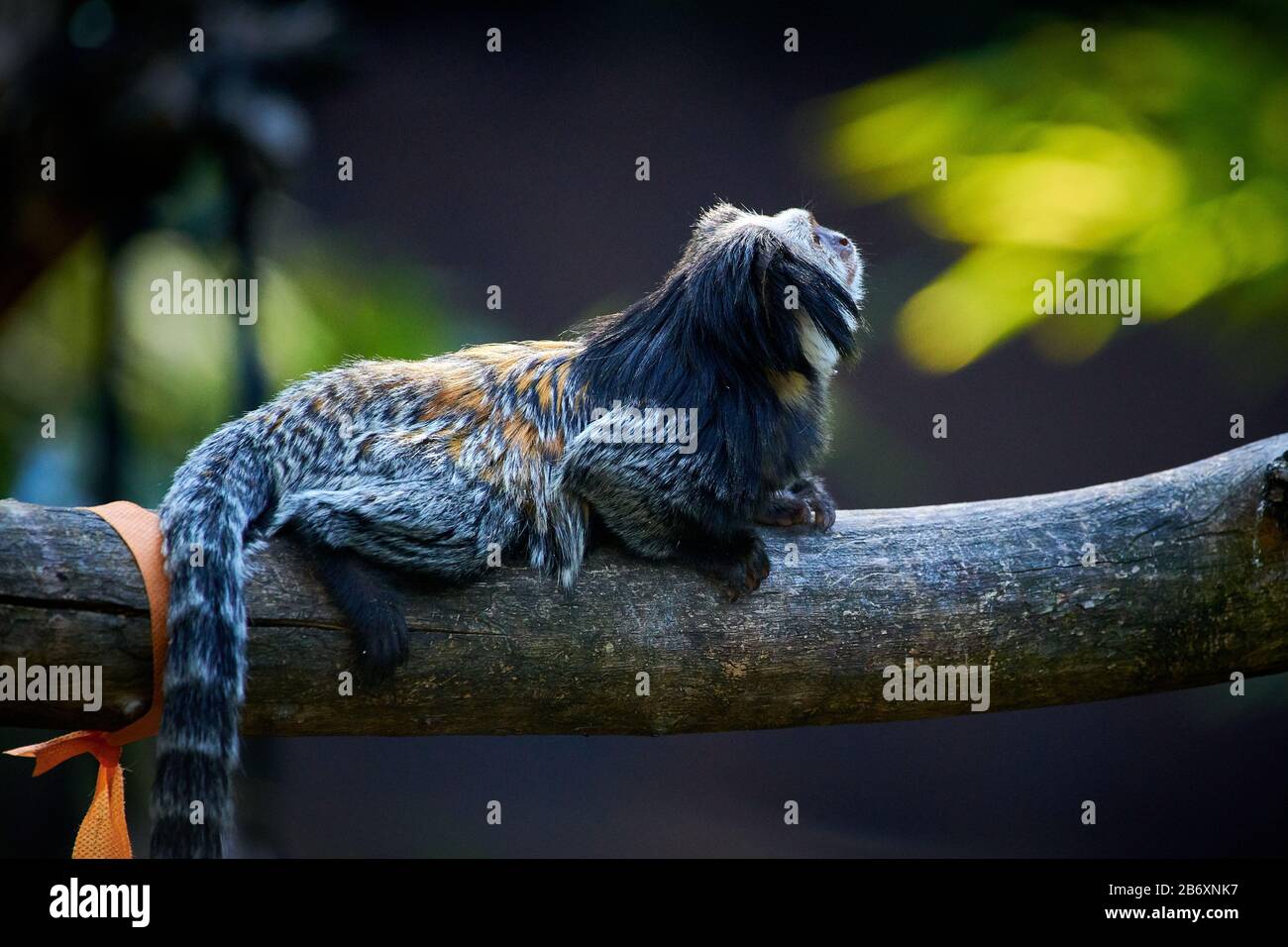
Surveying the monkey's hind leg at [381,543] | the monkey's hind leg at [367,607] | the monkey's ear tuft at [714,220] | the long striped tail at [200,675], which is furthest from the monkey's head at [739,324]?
the long striped tail at [200,675]

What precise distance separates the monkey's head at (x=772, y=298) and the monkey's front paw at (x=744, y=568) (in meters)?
0.42

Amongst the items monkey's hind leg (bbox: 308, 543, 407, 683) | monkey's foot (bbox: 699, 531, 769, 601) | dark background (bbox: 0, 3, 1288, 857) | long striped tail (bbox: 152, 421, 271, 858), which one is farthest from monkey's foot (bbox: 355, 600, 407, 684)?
dark background (bbox: 0, 3, 1288, 857)

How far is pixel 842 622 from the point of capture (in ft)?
8.00

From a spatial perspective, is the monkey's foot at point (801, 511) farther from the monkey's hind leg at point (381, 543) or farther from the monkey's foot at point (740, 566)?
the monkey's hind leg at point (381, 543)

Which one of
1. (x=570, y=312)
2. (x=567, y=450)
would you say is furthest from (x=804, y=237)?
(x=570, y=312)

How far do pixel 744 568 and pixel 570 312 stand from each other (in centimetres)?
189

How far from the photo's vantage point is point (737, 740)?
13.2ft

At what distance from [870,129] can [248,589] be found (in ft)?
9.80

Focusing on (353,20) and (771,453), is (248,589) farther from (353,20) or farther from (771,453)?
(353,20)

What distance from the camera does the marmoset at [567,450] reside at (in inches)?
89.6

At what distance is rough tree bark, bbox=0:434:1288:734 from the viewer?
2.25 metres

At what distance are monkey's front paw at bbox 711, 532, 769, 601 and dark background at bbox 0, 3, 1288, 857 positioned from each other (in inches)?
67.7

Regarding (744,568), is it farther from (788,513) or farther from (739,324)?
(739,324)
